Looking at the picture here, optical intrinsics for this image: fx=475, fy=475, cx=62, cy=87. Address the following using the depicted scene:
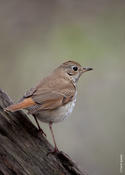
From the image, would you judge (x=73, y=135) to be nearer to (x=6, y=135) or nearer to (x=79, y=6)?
(x=79, y=6)

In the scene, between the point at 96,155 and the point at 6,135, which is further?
the point at 96,155

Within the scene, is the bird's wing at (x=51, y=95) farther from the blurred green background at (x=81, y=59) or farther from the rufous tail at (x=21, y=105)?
the blurred green background at (x=81, y=59)

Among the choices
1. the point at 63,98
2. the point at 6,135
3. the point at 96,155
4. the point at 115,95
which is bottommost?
the point at 96,155

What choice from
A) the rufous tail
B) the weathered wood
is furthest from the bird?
the weathered wood

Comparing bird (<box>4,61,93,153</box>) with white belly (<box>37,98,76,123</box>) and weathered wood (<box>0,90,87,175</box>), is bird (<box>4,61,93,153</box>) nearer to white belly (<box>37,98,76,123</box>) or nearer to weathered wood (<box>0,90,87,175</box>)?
white belly (<box>37,98,76,123</box>)

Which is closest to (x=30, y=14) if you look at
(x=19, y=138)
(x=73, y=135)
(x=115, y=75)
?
(x=115, y=75)

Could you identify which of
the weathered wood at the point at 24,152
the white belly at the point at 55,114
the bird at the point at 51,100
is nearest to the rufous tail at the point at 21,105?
the bird at the point at 51,100
